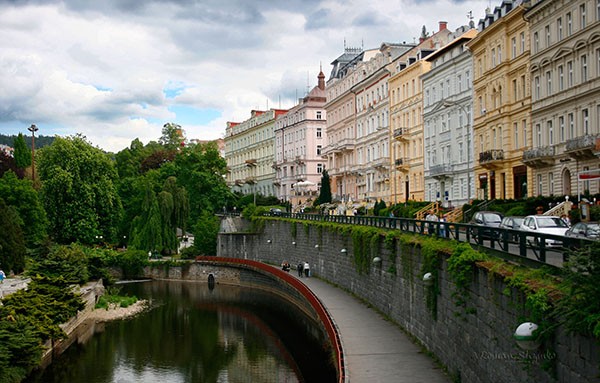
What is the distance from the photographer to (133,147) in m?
114

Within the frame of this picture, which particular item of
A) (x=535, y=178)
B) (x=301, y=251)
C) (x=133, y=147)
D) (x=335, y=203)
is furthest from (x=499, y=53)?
(x=133, y=147)

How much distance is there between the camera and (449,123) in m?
53.2

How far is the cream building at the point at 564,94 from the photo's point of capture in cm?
3447

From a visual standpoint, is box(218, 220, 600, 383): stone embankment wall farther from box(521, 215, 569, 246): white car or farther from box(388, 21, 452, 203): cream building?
box(388, 21, 452, 203): cream building

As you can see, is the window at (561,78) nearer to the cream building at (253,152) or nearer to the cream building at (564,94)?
the cream building at (564,94)

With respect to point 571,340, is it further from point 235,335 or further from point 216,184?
point 216,184

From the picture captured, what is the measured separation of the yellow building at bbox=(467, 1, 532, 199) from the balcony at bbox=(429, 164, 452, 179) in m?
3.11

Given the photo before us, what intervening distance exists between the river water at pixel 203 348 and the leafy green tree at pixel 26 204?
441 inches

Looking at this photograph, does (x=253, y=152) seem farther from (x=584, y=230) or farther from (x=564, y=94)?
(x=584, y=230)

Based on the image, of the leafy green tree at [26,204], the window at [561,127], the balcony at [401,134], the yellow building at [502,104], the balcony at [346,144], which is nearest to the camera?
the window at [561,127]

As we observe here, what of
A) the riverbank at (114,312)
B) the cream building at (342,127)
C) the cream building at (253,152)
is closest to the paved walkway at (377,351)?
the riverbank at (114,312)

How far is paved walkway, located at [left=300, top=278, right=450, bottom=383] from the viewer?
60.0 feet

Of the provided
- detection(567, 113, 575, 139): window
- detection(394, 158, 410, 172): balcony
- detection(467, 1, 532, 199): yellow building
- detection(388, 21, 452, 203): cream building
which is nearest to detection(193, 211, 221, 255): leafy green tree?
detection(388, 21, 452, 203): cream building

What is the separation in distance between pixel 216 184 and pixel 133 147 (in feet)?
116
